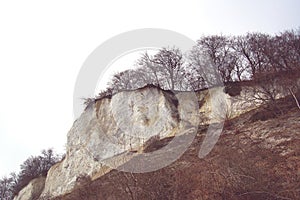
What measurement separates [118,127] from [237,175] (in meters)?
18.1

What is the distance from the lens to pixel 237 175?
1065 cm

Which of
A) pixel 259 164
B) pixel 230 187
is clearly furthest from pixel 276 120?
pixel 230 187

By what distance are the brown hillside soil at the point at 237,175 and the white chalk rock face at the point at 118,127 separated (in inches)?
290

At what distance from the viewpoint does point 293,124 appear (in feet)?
56.0

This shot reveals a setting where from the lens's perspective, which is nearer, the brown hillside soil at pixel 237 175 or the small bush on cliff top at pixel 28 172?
the brown hillside soil at pixel 237 175

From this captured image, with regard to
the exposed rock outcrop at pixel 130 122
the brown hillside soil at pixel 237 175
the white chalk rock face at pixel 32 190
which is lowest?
the brown hillside soil at pixel 237 175

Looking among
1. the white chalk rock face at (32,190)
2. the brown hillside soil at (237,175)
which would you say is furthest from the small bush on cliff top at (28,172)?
the brown hillside soil at (237,175)

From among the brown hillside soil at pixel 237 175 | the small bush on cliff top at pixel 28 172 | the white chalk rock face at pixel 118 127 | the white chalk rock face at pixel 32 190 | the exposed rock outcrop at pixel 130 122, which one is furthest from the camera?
the small bush on cliff top at pixel 28 172

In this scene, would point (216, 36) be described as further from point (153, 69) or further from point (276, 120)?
point (276, 120)

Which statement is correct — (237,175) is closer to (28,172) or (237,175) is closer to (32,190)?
(32,190)

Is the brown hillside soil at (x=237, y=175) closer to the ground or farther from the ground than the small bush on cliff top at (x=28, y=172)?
closer to the ground

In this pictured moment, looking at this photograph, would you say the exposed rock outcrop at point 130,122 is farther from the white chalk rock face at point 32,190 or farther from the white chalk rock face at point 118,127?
the white chalk rock face at point 32,190

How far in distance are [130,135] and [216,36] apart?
1308cm

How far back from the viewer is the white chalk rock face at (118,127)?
84.8 ft
